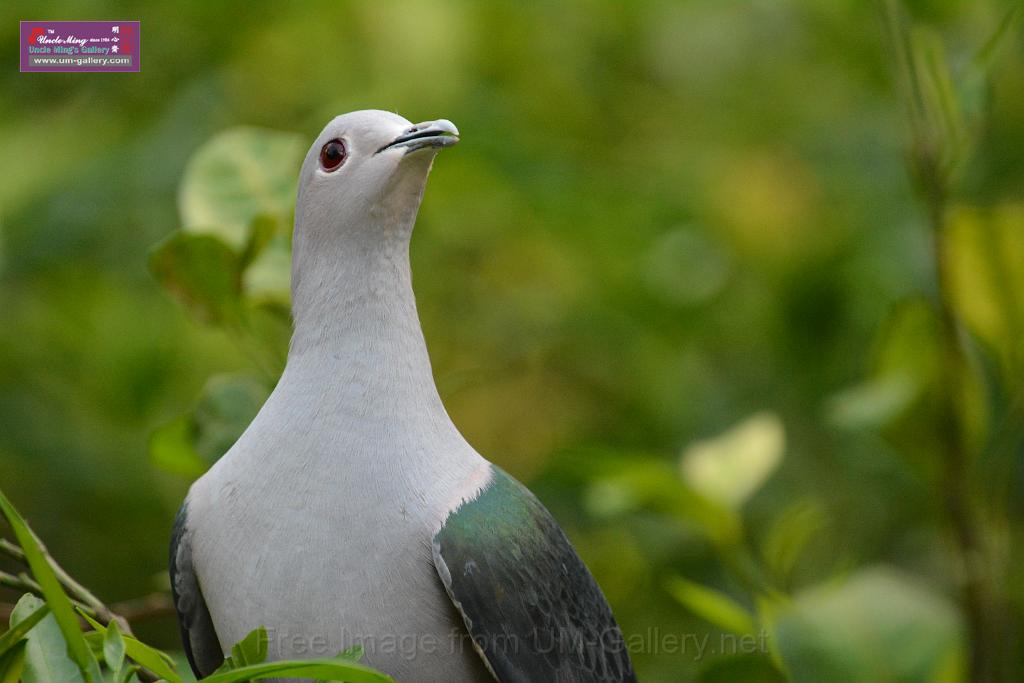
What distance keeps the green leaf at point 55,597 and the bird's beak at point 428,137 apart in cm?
40

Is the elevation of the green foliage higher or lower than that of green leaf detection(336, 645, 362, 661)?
higher

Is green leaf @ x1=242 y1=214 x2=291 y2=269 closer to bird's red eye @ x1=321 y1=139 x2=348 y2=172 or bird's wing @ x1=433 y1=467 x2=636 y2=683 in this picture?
bird's red eye @ x1=321 y1=139 x2=348 y2=172

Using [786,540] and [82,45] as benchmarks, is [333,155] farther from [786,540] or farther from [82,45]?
[82,45]

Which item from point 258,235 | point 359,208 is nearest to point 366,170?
point 359,208

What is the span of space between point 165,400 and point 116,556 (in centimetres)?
38

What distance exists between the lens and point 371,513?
2.88 feet

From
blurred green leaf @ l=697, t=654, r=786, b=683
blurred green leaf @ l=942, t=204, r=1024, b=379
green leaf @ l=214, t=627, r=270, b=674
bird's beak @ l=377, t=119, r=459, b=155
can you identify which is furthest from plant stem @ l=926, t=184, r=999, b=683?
green leaf @ l=214, t=627, r=270, b=674

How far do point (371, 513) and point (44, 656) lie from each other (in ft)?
0.79

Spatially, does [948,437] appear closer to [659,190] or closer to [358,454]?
[358,454]

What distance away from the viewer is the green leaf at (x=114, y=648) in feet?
2.22

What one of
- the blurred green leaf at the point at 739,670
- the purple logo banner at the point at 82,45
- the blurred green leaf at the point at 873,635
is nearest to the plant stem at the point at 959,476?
the blurred green leaf at the point at 739,670

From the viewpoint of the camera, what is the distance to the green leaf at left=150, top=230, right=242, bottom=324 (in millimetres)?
1123

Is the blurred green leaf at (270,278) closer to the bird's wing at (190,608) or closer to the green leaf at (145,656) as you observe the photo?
the bird's wing at (190,608)

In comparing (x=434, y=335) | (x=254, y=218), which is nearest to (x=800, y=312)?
(x=434, y=335)
